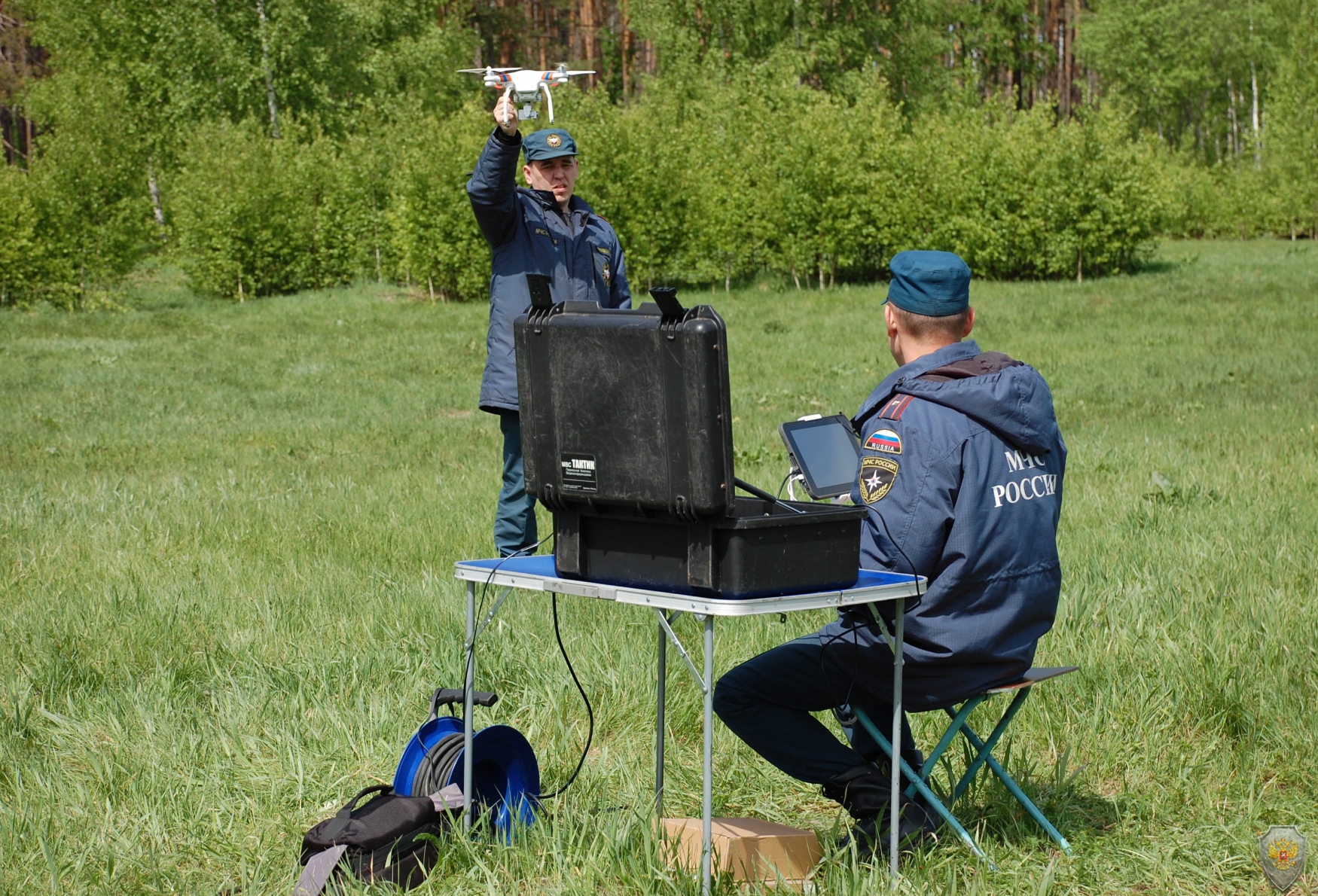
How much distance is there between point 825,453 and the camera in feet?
11.7

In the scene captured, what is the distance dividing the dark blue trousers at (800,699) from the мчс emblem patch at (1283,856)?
45.6 inches

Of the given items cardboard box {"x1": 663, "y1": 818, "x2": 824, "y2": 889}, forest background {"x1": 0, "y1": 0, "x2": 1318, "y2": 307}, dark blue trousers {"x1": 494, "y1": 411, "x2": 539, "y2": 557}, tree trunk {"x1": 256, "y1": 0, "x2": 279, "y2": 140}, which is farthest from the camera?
tree trunk {"x1": 256, "y1": 0, "x2": 279, "y2": 140}

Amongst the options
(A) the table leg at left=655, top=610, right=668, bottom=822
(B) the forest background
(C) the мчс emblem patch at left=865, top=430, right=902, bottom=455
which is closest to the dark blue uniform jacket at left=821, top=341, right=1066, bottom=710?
(C) the мчс emblem patch at left=865, top=430, right=902, bottom=455

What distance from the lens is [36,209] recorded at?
90.0 ft

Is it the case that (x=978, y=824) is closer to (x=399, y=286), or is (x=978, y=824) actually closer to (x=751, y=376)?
(x=751, y=376)

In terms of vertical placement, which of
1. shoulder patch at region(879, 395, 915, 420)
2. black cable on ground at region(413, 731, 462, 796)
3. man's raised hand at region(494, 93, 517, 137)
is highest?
man's raised hand at region(494, 93, 517, 137)

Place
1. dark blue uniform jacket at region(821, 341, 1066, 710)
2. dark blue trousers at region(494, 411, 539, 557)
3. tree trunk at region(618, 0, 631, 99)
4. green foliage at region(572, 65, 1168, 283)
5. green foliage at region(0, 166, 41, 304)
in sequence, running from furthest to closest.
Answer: tree trunk at region(618, 0, 631, 99)
green foliage at region(572, 65, 1168, 283)
green foliage at region(0, 166, 41, 304)
dark blue trousers at region(494, 411, 539, 557)
dark blue uniform jacket at region(821, 341, 1066, 710)

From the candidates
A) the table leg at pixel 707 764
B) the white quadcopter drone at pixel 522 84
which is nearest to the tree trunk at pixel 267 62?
the white quadcopter drone at pixel 522 84

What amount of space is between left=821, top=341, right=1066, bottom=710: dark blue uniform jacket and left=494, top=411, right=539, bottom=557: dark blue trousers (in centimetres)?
319

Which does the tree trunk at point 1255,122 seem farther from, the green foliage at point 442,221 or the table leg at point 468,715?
the table leg at point 468,715

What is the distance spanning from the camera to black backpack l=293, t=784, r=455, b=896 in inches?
137

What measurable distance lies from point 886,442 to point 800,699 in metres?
0.80

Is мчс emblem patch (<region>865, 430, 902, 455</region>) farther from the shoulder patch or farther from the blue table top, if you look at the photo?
the blue table top

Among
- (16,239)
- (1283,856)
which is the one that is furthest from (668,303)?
(16,239)
